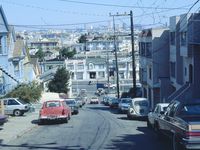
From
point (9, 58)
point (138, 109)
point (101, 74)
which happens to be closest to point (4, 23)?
point (9, 58)

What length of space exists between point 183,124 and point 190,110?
1.66m

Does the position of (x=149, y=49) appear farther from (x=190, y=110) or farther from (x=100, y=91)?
(x=100, y=91)

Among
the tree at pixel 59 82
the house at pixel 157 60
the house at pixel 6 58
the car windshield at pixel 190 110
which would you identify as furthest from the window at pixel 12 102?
the tree at pixel 59 82

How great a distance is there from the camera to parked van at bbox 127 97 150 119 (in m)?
37.2

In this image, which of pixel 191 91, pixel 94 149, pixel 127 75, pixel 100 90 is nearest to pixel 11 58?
pixel 191 91

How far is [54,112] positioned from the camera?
33.4 metres

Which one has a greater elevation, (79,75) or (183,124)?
(79,75)

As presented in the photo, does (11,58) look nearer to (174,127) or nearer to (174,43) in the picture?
(174,43)

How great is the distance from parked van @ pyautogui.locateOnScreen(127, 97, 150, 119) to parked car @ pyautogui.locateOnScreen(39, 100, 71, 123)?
5.51 meters

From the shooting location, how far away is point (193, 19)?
4100 cm

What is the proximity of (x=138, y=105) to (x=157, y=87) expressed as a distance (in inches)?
783

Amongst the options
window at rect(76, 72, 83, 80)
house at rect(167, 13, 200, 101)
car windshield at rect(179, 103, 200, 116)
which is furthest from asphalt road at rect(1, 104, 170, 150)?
A: window at rect(76, 72, 83, 80)

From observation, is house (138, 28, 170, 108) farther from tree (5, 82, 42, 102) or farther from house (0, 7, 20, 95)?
house (0, 7, 20, 95)

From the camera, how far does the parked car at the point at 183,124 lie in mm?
15453
